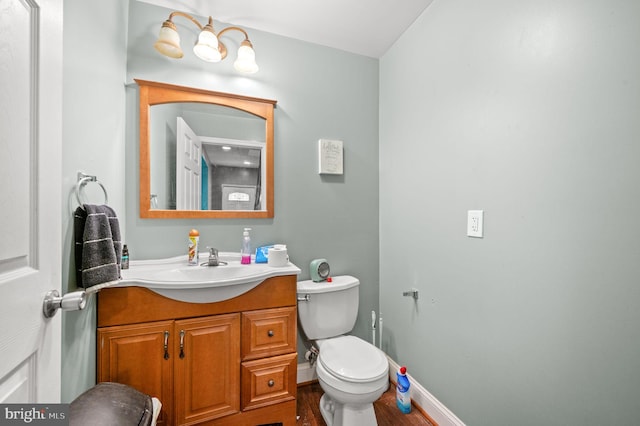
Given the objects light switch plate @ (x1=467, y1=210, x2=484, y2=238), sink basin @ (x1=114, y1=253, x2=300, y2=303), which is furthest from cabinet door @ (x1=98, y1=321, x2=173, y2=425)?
light switch plate @ (x1=467, y1=210, x2=484, y2=238)

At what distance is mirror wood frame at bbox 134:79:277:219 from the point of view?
1524mm

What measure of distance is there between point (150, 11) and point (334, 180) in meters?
1.54

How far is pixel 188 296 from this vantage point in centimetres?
123

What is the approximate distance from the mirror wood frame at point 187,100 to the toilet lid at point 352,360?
92cm

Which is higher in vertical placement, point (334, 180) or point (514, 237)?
point (334, 180)

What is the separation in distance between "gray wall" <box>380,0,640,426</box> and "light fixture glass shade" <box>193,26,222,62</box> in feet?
4.07

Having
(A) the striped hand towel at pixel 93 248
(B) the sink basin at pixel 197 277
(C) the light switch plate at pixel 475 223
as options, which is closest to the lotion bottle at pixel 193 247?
(B) the sink basin at pixel 197 277

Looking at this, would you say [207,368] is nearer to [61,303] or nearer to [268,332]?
[268,332]

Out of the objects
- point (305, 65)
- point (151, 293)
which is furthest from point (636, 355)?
point (305, 65)

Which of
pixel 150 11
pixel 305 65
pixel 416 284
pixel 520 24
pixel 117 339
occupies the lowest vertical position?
pixel 117 339

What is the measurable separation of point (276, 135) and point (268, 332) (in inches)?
49.7

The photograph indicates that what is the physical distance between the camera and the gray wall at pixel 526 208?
799mm

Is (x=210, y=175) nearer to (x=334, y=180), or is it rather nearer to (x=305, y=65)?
(x=334, y=180)

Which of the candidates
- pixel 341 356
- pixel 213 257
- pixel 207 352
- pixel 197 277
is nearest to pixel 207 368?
pixel 207 352
